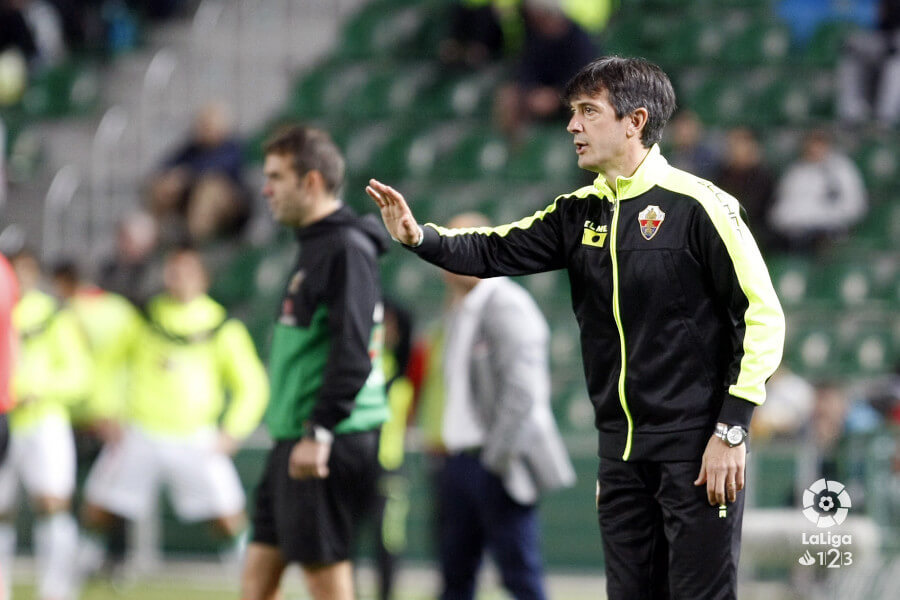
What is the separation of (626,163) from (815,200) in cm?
873

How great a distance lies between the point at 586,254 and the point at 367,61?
1099 centimetres

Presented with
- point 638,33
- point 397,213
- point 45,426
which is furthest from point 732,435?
A: point 638,33

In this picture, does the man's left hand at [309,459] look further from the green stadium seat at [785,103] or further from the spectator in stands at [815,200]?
the green stadium seat at [785,103]

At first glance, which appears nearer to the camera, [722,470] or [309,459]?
[722,470]

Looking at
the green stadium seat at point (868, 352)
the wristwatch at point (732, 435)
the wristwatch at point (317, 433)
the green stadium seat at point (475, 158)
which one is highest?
the green stadium seat at point (475, 158)

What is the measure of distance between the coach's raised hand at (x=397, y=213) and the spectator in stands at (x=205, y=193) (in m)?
8.83

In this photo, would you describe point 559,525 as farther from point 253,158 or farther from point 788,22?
point 788,22

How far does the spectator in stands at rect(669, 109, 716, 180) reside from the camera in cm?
1240

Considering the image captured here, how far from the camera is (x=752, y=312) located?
4.05 m

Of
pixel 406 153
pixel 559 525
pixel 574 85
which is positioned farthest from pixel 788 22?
pixel 574 85

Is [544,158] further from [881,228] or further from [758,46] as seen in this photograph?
[881,228]

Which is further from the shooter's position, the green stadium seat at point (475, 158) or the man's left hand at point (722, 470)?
the green stadium seat at point (475, 158)

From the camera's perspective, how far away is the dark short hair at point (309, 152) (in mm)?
5566

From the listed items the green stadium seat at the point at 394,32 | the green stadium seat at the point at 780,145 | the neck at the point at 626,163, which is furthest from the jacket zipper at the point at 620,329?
the green stadium seat at the point at 394,32
